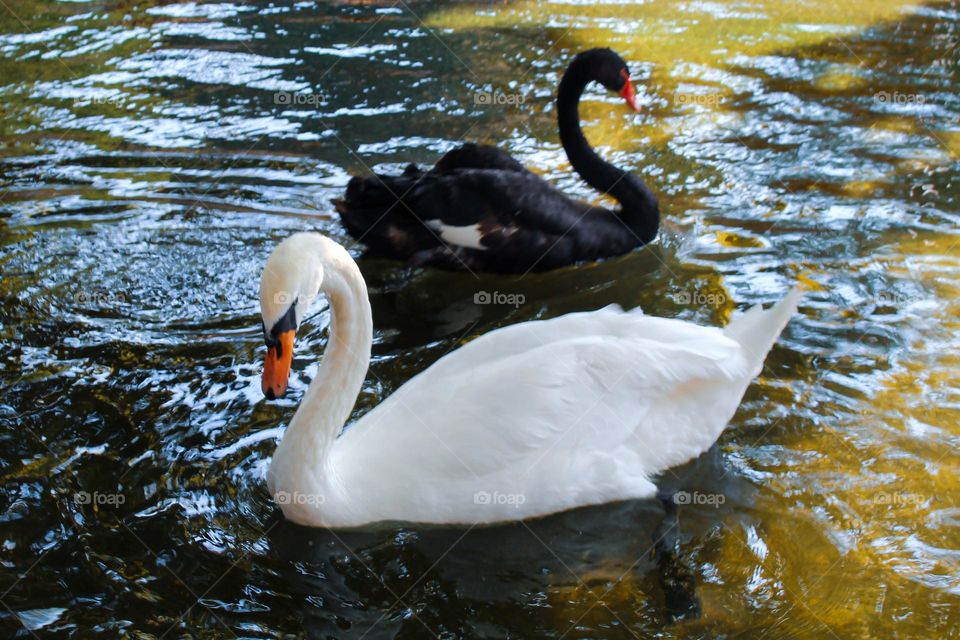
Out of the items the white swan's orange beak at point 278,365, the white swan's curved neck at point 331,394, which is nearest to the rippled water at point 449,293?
the white swan's curved neck at point 331,394

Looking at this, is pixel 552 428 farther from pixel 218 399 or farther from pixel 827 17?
pixel 827 17

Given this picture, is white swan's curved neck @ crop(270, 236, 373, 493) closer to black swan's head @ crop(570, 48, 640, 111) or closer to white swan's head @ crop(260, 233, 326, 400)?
white swan's head @ crop(260, 233, 326, 400)

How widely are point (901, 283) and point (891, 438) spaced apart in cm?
147

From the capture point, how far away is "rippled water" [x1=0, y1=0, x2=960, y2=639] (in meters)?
3.70

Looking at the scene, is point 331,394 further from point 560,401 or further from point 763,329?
point 763,329

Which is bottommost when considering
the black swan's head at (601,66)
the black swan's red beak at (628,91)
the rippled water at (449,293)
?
the rippled water at (449,293)

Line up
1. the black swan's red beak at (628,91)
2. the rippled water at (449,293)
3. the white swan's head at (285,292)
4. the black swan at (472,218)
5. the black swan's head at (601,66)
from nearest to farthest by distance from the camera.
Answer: the white swan's head at (285,292) < the rippled water at (449,293) < the black swan at (472,218) < the black swan's head at (601,66) < the black swan's red beak at (628,91)

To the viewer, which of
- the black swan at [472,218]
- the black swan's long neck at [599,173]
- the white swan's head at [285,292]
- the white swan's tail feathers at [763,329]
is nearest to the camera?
the white swan's head at [285,292]

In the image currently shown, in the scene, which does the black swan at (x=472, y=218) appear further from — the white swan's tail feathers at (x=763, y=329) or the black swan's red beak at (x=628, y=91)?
the white swan's tail feathers at (x=763, y=329)

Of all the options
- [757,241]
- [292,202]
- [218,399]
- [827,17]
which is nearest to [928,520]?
[757,241]

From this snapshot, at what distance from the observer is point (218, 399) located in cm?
463

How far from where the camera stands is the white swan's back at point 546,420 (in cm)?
378

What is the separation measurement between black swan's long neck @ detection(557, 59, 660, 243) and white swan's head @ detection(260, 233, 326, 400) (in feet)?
9.42

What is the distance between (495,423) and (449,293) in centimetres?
207
